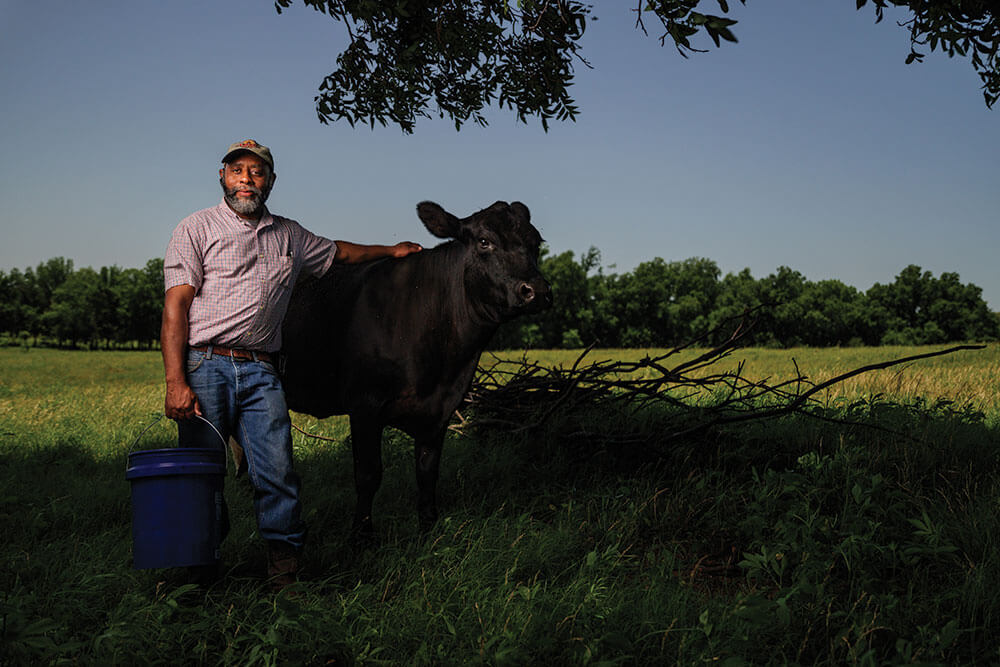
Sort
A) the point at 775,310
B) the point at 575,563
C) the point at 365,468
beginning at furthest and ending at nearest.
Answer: the point at 775,310 → the point at 365,468 → the point at 575,563

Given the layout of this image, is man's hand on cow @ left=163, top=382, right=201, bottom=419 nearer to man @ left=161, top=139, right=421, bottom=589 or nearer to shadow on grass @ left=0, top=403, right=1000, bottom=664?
man @ left=161, top=139, right=421, bottom=589

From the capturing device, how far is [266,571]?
431 centimetres

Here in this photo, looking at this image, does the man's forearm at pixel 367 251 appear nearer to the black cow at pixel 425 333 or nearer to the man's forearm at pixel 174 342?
the black cow at pixel 425 333

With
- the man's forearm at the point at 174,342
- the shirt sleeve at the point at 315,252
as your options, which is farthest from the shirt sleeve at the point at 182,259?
the shirt sleeve at the point at 315,252

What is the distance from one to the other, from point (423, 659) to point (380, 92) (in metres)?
5.99

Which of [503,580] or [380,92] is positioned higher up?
[380,92]

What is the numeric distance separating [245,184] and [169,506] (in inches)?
75.2

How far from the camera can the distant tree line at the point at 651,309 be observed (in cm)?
7994

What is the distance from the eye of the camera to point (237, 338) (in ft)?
13.2

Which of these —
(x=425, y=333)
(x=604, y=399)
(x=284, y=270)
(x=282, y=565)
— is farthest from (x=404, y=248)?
(x=604, y=399)

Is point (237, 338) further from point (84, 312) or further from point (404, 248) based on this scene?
point (84, 312)

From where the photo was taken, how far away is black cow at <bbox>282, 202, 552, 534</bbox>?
15.5 ft

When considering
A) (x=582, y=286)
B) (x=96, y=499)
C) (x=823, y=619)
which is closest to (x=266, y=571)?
(x=96, y=499)

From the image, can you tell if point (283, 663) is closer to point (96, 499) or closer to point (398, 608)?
point (398, 608)
